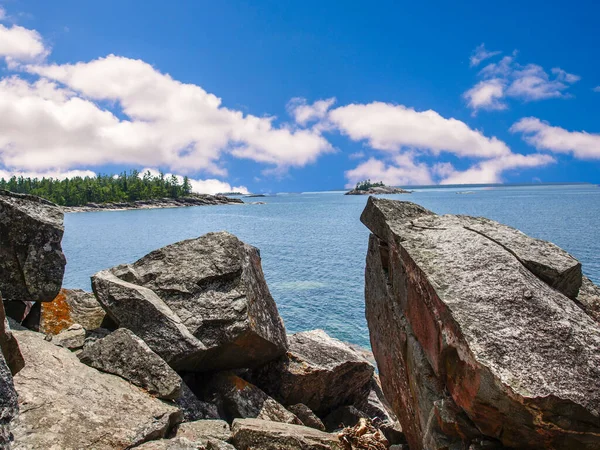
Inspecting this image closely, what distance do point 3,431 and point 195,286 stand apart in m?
8.02

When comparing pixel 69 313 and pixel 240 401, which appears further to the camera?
pixel 69 313

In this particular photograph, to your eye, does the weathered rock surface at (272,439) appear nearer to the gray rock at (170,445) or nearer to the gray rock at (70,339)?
the gray rock at (170,445)

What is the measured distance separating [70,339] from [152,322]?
73.2 inches

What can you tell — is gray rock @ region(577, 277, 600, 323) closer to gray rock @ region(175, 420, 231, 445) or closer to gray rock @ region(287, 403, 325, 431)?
gray rock @ region(175, 420, 231, 445)

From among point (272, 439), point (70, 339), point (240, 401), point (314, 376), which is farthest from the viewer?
point (314, 376)

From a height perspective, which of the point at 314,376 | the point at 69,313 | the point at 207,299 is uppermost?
the point at 207,299

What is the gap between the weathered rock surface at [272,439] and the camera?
8.55 m

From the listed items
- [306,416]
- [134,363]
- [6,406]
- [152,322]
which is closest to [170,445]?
[134,363]

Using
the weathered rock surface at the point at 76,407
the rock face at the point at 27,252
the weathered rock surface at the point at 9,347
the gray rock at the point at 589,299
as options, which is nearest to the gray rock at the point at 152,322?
the rock face at the point at 27,252

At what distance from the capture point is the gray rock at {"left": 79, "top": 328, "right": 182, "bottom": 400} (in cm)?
912

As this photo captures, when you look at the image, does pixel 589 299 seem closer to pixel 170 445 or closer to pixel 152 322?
pixel 170 445

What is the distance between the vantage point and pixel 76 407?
24.6 feet

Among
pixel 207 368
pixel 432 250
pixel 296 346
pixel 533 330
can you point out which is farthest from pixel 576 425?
pixel 296 346

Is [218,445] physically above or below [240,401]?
above
